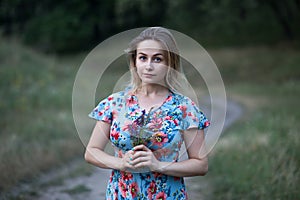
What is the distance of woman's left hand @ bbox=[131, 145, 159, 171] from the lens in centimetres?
231

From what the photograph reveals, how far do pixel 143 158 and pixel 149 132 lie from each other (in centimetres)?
18

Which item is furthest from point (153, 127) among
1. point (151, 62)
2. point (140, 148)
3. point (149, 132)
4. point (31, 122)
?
point (31, 122)

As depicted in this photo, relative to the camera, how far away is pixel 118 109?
2.56 meters

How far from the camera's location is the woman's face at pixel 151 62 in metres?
2.51

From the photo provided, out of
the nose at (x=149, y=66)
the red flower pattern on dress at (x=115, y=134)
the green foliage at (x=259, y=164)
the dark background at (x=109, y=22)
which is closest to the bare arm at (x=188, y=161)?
the red flower pattern on dress at (x=115, y=134)

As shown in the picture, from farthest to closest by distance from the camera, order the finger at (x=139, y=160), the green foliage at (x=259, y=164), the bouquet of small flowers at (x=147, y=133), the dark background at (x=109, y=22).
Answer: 1. the dark background at (x=109, y=22)
2. the green foliage at (x=259, y=164)
3. the bouquet of small flowers at (x=147, y=133)
4. the finger at (x=139, y=160)

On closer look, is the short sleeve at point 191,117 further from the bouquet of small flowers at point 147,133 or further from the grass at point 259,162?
the grass at point 259,162

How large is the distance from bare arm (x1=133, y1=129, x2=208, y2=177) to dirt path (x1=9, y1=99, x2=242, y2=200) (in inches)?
111

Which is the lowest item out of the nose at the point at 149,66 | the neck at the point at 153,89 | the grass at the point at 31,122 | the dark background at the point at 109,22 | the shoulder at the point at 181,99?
the shoulder at the point at 181,99

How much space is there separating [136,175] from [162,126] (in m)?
0.35

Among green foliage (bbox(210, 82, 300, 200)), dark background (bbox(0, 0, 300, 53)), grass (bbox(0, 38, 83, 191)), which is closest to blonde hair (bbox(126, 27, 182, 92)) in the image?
green foliage (bbox(210, 82, 300, 200))

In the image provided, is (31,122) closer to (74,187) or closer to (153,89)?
(74,187)

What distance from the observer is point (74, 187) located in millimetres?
5605

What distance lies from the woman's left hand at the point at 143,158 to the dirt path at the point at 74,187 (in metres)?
2.94
